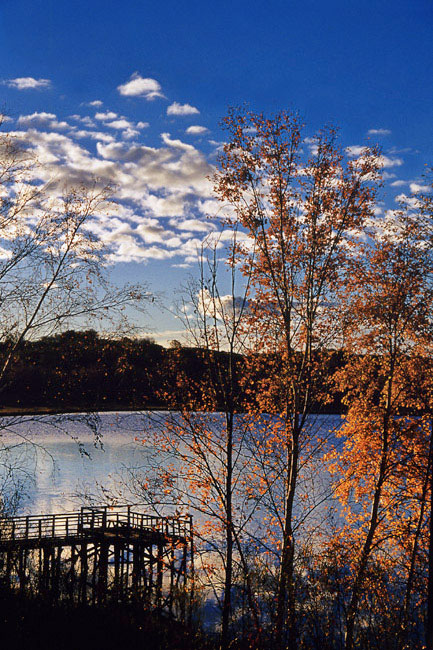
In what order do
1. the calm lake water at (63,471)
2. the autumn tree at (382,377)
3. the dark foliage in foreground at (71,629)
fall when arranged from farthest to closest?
the calm lake water at (63,471) < the autumn tree at (382,377) < the dark foliage in foreground at (71,629)

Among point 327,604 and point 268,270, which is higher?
point 268,270

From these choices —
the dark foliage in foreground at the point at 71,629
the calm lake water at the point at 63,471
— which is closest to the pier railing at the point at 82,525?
the calm lake water at the point at 63,471

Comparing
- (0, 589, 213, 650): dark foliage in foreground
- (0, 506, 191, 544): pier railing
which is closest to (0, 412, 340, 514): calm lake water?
(0, 506, 191, 544): pier railing

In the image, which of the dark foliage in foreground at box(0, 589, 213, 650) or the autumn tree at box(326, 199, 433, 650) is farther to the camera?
the autumn tree at box(326, 199, 433, 650)

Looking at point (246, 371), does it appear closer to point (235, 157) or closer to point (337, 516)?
point (235, 157)

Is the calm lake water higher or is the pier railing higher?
the pier railing

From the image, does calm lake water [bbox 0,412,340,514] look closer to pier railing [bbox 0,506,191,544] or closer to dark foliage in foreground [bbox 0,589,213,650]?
pier railing [bbox 0,506,191,544]

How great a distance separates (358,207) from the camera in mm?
16391

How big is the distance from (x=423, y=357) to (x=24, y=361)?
12450 millimetres

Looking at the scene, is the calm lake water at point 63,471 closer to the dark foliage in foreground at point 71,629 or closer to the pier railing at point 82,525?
the pier railing at point 82,525

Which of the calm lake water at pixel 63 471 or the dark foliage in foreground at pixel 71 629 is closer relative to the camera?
the dark foliage in foreground at pixel 71 629

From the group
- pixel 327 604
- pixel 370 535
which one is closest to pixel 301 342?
pixel 370 535

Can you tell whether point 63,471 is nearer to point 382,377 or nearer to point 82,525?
point 82,525

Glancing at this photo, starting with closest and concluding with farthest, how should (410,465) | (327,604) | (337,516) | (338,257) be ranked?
(338,257) < (410,465) < (327,604) < (337,516)
